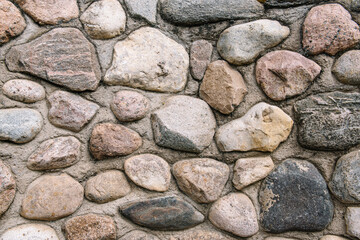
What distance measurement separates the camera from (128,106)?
3.19ft

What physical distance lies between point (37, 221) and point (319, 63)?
3.28 ft

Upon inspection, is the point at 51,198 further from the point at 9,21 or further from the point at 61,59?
the point at 9,21

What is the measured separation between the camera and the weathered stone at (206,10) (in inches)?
40.0

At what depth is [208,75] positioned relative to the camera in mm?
1040

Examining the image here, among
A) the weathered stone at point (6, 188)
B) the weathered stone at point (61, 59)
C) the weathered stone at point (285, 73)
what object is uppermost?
the weathered stone at point (61, 59)

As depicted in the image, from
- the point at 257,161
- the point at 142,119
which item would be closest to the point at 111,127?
the point at 142,119

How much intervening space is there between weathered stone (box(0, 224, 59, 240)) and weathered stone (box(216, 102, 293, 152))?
0.58m

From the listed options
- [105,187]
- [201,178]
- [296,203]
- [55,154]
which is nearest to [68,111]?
[55,154]

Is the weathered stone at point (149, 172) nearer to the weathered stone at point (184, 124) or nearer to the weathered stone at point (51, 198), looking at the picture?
the weathered stone at point (184, 124)

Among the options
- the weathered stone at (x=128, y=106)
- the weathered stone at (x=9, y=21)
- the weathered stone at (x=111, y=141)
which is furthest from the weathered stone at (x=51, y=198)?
the weathered stone at (x=9, y=21)

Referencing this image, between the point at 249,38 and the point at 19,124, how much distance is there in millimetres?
737

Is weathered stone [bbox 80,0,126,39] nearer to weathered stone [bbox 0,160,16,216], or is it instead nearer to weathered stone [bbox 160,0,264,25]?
weathered stone [bbox 160,0,264,25]

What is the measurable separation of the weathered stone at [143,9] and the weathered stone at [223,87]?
0.82ft

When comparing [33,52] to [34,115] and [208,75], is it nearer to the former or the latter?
[34,115]
